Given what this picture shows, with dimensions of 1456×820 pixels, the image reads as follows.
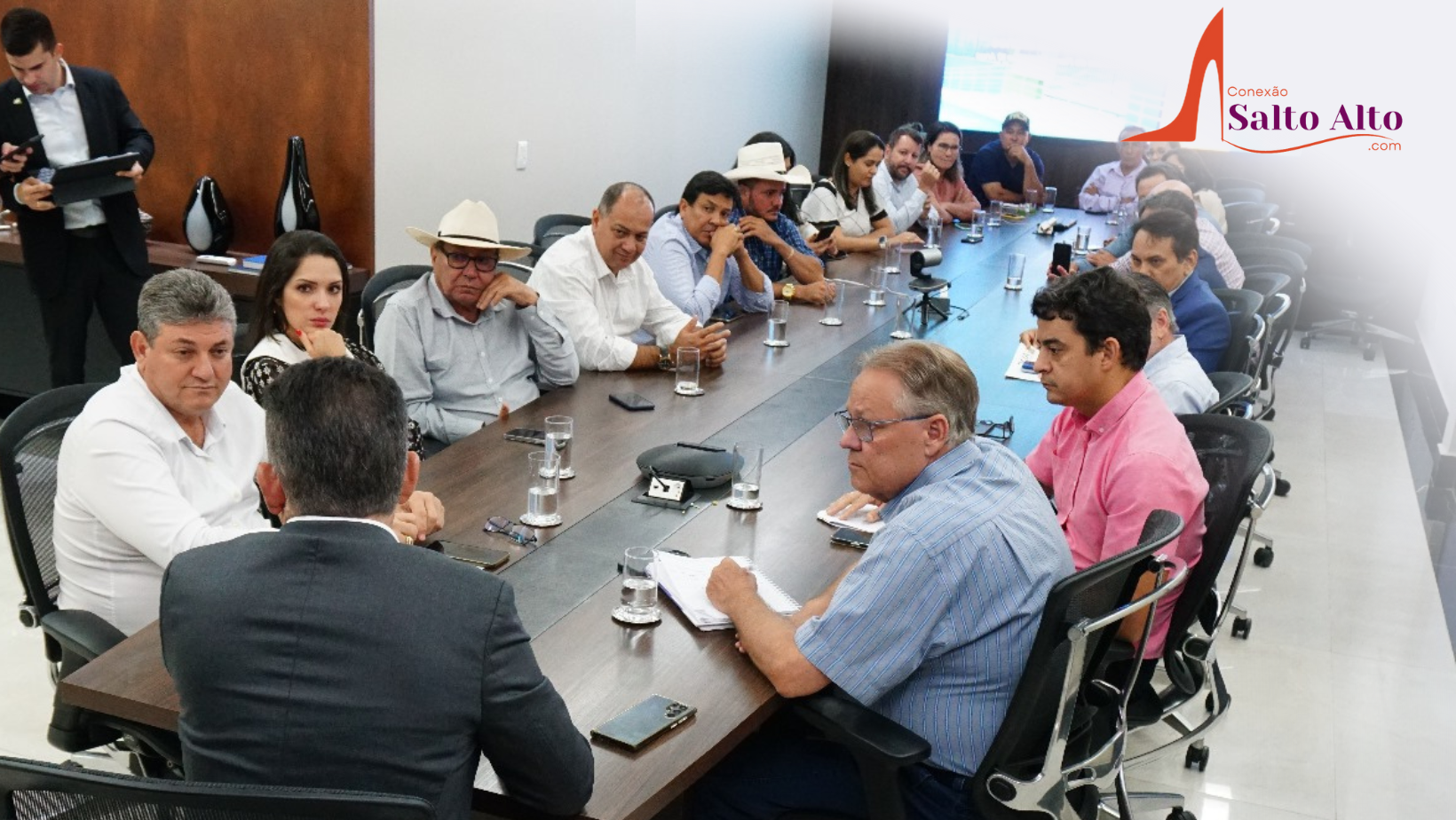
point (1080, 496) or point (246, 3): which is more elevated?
point (246, 3)

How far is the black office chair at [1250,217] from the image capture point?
25.9 feet

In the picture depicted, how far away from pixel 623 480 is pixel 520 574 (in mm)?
627

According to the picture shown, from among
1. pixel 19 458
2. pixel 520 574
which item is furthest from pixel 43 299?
pixel 520 574

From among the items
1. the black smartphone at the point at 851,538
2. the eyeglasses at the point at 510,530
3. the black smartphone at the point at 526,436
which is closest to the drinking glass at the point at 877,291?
the black smartphone at the point at 526,436

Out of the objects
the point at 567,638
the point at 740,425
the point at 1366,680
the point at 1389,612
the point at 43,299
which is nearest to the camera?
the point at 567,638

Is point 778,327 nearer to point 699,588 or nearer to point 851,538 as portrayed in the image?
point 851,538

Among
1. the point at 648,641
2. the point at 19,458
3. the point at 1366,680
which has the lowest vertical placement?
the point at 1366,680

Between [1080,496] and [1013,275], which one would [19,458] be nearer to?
[1080,496]

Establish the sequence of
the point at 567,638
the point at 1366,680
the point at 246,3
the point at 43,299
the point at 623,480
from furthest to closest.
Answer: the point at 246,3
the point at 43,299
the point at 1366,680
the point at 623,480
the point at 567,638

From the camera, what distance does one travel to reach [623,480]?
322 cm

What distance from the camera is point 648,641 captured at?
2381 mm

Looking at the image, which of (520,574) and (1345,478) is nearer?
(520,574)

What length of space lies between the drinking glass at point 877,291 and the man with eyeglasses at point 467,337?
1.93m

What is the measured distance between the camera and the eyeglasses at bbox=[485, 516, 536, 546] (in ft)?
9.15
